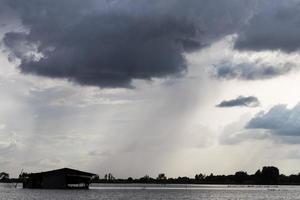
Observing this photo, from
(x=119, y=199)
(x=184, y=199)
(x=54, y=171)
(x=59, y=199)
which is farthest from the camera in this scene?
(x=54, y=171)

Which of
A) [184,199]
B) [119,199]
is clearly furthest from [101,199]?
[184,199]

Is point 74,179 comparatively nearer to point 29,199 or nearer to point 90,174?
point 90,174

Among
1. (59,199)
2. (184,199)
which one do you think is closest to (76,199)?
(59,199)

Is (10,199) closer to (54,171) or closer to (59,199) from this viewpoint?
(59,199)

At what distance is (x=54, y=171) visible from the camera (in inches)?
5571

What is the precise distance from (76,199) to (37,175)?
49.0m

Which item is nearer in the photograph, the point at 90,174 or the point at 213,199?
the point at 213,199

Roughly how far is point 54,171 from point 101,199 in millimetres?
37676

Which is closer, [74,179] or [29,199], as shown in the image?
[29,199]

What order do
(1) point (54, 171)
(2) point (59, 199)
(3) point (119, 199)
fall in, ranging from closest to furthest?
1. (2) point (59, 199)
2. (3) point (119, 199)
3. (1) point (54, 171)

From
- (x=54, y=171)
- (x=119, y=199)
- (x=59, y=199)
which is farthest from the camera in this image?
(x=54, y=171)

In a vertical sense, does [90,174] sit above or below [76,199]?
above

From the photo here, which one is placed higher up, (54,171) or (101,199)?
(54,171)

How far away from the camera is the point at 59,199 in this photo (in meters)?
101
